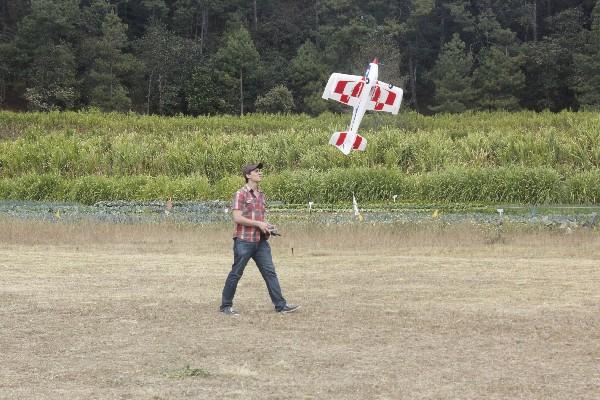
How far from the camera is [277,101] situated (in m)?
65.4

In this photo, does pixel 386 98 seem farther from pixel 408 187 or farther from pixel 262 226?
pixel 262 226

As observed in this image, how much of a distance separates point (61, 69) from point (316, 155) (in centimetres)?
3705

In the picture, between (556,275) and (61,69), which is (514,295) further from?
(61,69)

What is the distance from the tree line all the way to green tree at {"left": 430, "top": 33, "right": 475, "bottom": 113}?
90mm

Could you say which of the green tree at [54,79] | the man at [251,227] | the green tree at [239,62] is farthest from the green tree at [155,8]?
the man at [251,227]

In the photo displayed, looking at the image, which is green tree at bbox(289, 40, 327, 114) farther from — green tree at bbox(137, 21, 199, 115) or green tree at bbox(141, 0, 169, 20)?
green tree at bbox(141, 0, 169, 20)

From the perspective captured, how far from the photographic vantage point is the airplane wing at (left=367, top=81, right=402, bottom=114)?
81.4 feet

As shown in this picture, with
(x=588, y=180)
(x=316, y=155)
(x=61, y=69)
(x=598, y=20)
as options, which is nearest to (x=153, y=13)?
(x=61, y=69)

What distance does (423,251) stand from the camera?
1791 cm

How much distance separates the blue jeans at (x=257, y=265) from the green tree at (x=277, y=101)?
54.4 meters

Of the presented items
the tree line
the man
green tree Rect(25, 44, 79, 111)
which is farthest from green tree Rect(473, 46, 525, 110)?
the man

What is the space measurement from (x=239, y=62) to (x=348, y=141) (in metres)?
44.5

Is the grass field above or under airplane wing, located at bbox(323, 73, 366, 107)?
under

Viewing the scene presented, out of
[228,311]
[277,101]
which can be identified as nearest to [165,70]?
[277,101]
